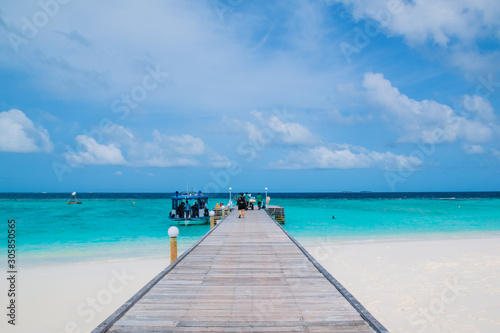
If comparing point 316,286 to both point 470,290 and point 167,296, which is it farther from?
point 470,290

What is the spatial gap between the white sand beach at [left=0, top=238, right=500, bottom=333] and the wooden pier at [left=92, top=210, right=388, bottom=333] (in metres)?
2.92

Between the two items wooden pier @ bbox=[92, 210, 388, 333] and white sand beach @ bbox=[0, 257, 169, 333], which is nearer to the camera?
wooden pier @ bbox=[92, 210, 388, 333]

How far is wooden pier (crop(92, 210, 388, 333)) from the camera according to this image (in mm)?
4715

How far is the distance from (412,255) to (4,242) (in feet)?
84.1

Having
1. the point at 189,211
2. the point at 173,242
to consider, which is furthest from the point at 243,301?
the point at 189,211

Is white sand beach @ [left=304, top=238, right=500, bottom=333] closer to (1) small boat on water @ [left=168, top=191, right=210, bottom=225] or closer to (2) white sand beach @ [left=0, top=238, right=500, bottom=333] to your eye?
(2) white sand beach @ [left=0, top=238, right=500, bottom=333]

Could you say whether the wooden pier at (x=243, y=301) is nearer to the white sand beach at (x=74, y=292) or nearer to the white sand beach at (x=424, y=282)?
the white sand beach at (x=424, y=282)

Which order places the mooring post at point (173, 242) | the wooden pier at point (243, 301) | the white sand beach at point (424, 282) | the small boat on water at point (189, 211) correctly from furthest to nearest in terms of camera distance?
the small boat on water at point (189, 211) < the mooring post at point (173, 242) < the white sand beach at point (424, 282) < the wooden pier at point (243, 301)

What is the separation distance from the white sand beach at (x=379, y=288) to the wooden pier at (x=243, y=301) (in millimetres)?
2920

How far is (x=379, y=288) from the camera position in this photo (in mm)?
10836

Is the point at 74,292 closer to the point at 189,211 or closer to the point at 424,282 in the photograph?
the point at 424,282

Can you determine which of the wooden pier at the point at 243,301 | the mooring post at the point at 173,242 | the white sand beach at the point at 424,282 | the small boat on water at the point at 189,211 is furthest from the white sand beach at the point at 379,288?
the small boat on water at the point at 189,211

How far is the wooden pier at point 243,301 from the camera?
4715 mm

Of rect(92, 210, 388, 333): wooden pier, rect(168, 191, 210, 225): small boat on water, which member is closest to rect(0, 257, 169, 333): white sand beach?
rect(92, 210, 388, 333): wooden pier
